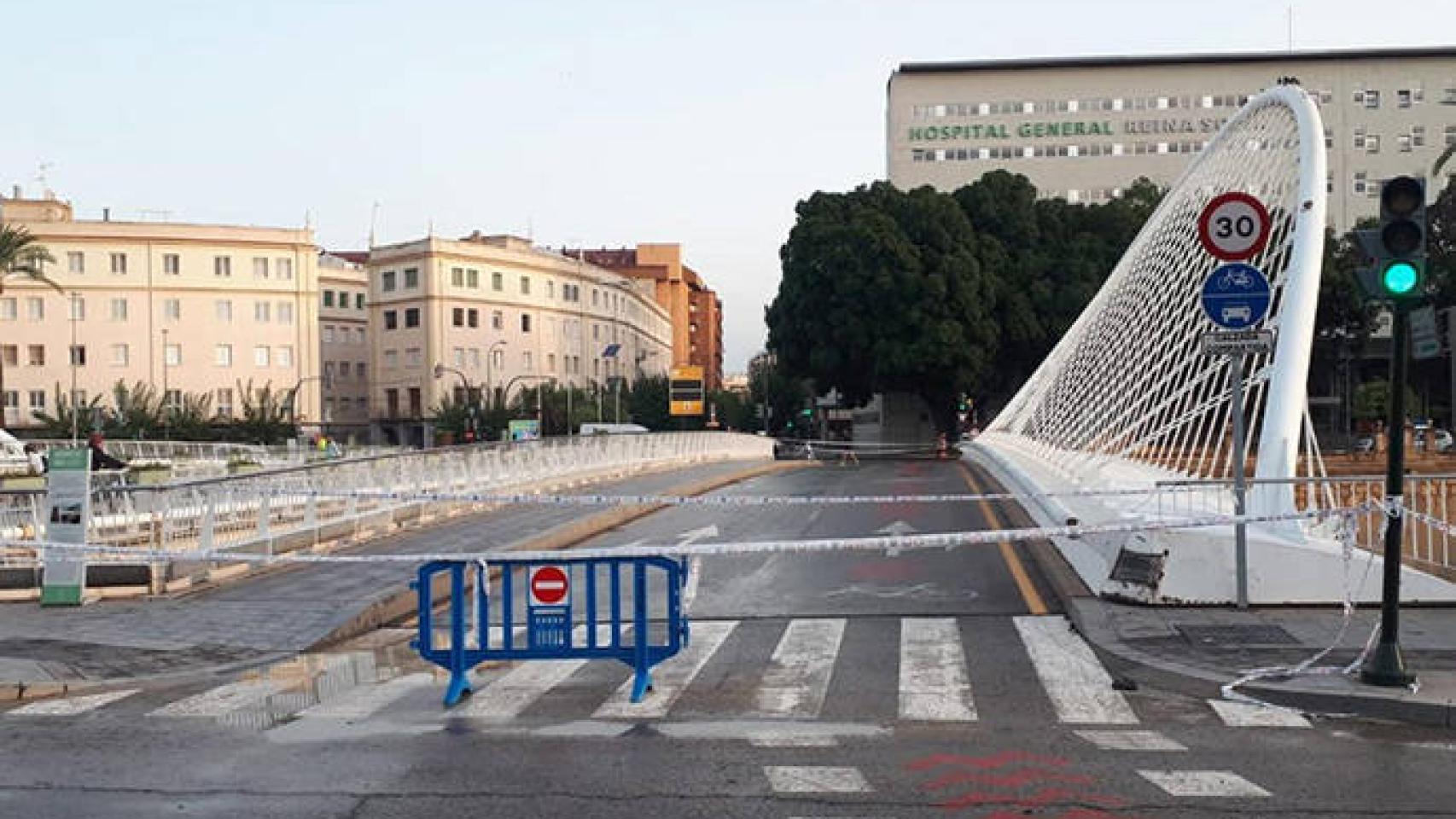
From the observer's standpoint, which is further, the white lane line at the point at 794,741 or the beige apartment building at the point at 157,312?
the beige apartment building at the point at 157,312

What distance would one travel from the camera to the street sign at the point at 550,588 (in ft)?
31.0

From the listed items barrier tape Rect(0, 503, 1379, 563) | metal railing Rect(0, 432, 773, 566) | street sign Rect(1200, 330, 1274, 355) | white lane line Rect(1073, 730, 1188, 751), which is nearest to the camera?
white lane line Rect(1073, 730, 1188, 751)

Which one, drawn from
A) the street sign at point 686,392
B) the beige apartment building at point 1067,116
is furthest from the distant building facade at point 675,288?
the street sign at point 686,392

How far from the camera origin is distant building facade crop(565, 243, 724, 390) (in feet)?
516

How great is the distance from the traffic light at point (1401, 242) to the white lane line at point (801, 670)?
4597mm

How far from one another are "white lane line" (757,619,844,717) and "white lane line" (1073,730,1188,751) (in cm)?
170

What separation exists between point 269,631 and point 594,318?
106990 millimetres

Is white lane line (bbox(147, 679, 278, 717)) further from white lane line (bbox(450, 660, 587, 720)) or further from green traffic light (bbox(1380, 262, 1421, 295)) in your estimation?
green traffic light (bbox(1380, 262, 1421, 295))

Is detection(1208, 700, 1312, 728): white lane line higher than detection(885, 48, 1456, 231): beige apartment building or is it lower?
lower

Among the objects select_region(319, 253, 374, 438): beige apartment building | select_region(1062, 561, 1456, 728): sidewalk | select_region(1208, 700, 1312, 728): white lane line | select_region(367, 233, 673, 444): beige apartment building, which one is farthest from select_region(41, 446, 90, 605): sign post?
select_region(319, 253, 374, 438): beige apartment building

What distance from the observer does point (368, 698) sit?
9.44 meters

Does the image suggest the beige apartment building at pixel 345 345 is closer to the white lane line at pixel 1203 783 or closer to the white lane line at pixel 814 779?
the white lane line at pixel 814 779

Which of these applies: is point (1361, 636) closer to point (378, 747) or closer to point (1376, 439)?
point (378, 747)

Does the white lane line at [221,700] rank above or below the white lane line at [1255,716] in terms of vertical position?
below
